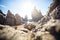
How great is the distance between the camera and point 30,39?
962cm

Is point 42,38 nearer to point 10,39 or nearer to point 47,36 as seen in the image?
point 47,36

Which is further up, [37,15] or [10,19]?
[37,15]

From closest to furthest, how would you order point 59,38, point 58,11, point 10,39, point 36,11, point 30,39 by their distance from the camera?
point 59,38
point 10,39
point 30,39
point 58,11
point 36,11

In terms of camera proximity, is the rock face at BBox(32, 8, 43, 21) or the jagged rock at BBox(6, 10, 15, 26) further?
the rock face at BBox(32, 8, 43, 21)

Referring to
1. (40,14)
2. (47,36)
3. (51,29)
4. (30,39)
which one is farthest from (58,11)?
(40,14)

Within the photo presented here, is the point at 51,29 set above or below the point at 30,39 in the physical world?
above

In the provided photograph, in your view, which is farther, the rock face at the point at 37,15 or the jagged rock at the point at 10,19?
the rock face at the point at 37,15

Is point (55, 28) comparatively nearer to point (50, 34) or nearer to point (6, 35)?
point (50, 34)

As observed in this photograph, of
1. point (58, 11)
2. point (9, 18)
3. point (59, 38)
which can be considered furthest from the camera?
point (9, 18)

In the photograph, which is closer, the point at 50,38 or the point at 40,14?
the point at 50,38

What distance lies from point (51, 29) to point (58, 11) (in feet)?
12.6

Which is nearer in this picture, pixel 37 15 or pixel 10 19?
pixel 10 19

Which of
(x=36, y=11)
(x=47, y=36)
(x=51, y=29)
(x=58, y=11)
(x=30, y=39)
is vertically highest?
(x=36, y=11)

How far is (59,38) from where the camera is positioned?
24.4 feet
